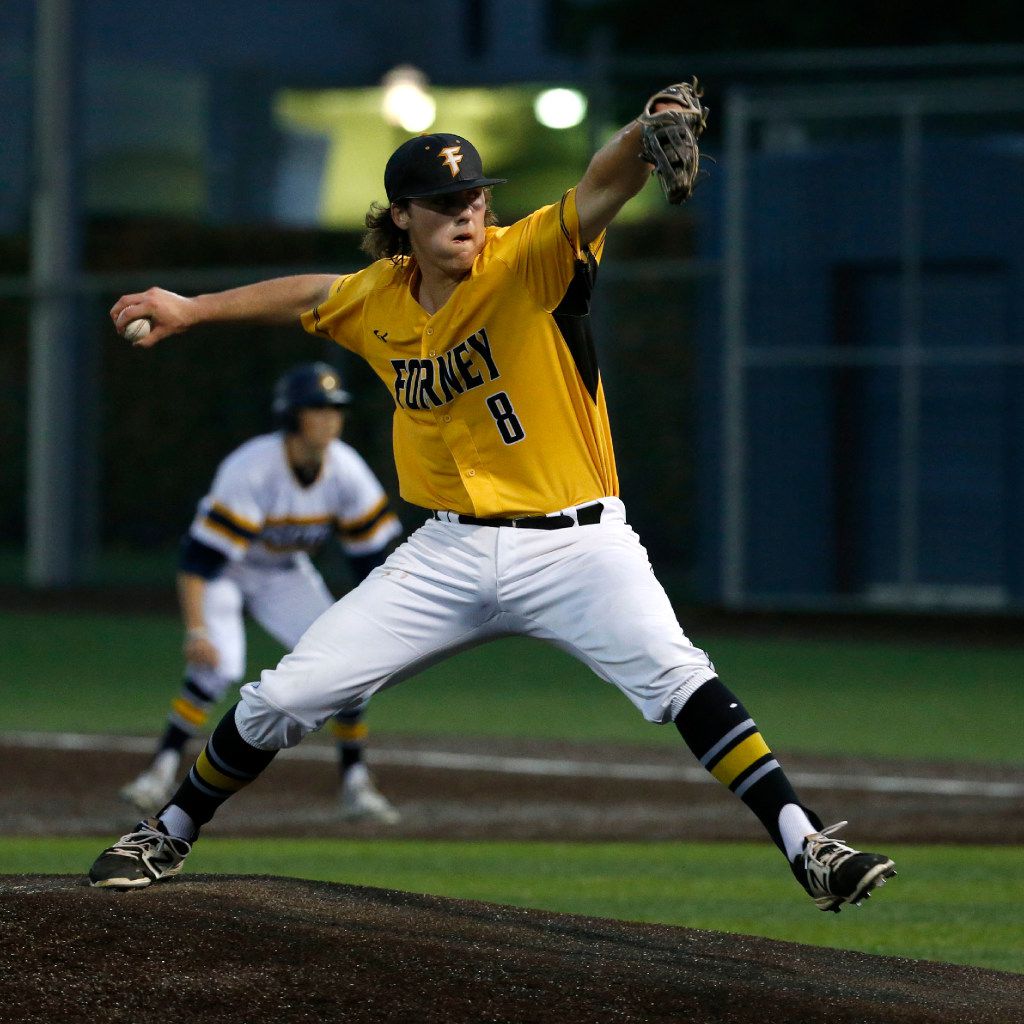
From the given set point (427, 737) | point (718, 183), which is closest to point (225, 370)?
point (718, 183)

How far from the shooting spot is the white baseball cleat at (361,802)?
29.7 feet

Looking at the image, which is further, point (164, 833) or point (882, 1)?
point (882, 1)

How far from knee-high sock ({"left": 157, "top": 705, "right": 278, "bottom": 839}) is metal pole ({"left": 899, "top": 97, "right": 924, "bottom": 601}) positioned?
585 inches

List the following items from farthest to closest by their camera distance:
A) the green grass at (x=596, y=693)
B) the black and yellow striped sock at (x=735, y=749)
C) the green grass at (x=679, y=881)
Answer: the green grass at (x=596, y=693) → the green grass at (x=679, y=881) → the black and yellow striped sock at (x=735, y=749)

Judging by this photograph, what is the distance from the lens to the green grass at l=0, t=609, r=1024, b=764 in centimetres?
1219

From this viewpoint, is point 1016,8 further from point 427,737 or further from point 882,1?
point 427,737

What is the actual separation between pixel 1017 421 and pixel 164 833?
15598 millimetres

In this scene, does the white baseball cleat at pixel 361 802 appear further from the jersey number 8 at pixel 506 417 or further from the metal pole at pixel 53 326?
the metal pole at pixel 53 326

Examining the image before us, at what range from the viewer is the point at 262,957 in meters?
4.52

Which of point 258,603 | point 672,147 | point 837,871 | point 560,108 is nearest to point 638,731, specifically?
point 258,603

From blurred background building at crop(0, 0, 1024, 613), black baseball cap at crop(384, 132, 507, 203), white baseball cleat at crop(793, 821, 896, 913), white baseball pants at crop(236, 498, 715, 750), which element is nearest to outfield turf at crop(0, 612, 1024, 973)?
white baseball cleat at crop(793, 821, 896, 913)

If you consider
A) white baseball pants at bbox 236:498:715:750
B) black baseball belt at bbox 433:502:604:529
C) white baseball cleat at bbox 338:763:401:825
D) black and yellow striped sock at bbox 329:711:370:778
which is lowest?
white baseball cleat at bbox 338:763:401:825

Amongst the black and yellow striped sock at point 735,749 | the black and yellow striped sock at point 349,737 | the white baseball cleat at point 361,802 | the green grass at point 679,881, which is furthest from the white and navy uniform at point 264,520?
the black and yellow striped sock at point 735,749

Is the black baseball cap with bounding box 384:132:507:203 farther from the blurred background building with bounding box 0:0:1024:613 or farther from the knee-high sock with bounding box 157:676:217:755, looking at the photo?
the blurred background building with bounding box 0:0:1024:613
